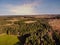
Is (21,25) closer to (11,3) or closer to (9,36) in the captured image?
(9,36)

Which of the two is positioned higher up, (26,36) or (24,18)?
(24,18)

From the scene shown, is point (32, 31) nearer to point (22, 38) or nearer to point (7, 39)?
point (22, 38)

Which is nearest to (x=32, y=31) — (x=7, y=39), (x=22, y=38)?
(x=22, y=38)

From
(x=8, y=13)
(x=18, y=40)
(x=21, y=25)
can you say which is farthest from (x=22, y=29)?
(x=8, y=13)
